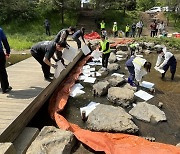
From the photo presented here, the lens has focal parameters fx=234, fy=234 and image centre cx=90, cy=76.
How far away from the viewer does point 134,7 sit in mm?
28828

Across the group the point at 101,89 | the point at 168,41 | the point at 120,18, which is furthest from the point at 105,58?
the point at 120,18

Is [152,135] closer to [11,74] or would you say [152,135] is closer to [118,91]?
[118,91]

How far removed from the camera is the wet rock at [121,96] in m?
7.05

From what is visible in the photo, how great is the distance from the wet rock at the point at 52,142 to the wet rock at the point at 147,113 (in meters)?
2.22

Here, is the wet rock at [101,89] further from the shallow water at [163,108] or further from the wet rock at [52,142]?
the wet rock at [52,142]

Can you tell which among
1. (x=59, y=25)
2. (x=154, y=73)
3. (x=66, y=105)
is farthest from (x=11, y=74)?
(x=59, y=25)

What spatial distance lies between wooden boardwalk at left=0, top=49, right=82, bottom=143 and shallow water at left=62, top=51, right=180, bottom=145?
995mm

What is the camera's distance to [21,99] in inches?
211

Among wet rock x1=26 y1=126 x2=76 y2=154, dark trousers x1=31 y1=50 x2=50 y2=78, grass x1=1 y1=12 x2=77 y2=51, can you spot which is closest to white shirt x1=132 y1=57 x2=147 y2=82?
dark trousers x1=31 y1=50 x2=50 y2=78

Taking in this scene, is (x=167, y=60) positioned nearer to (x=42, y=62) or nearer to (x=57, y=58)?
(x=57, y=58)

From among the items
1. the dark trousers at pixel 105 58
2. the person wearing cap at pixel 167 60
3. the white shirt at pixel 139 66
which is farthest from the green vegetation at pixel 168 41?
the white shirt at pixel 139 66

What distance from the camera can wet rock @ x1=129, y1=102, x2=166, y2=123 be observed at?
6.21 metres

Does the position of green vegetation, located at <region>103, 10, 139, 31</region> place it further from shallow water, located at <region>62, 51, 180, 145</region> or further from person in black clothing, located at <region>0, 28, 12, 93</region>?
person in black clothing, located at <region>0, 28, 12, 93</region>

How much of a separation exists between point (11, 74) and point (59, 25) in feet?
51.4
